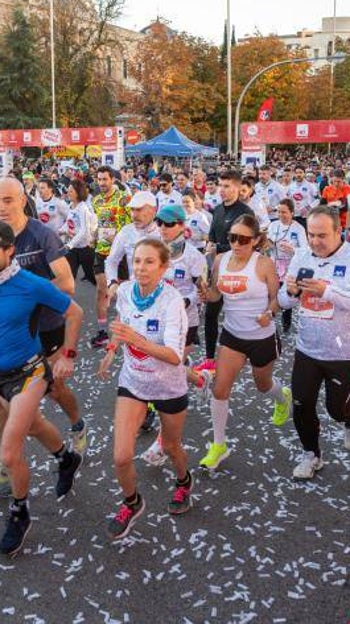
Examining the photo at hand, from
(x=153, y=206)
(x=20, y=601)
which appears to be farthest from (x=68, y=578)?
(x=153, y=206)

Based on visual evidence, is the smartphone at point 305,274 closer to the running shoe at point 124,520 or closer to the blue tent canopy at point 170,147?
the running shoe at point 124,520

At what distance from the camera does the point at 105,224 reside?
29.0 ft

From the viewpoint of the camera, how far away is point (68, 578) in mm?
3664

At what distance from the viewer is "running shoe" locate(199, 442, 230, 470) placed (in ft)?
16.2

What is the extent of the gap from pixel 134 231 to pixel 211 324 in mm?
1449

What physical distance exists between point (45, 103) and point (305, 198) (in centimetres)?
4284

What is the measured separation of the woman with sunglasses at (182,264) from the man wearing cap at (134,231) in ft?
1.73

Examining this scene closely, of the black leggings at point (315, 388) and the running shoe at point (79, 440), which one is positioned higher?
the black leggings at point (315, 388)

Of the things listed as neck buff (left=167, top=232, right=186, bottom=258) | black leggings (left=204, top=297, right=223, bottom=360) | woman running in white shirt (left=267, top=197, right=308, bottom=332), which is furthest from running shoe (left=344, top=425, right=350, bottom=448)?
woman running in white shirt (left=267, top=197, right=308, bottom=332)

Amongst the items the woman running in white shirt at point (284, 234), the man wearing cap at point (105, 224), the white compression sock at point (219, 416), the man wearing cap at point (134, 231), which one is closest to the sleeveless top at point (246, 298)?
the white compression sock at point (219, 416)

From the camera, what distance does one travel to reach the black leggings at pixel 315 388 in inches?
173

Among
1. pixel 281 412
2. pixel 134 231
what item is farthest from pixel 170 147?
pixel 281 412

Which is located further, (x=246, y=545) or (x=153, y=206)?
(x=153, y=206)

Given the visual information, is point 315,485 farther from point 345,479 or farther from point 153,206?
point 153,206
